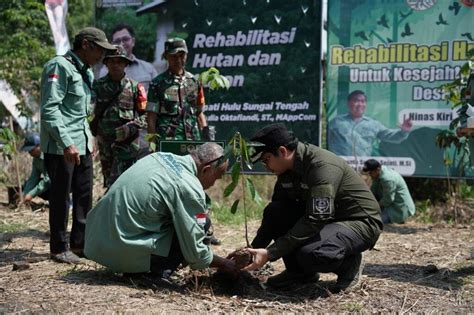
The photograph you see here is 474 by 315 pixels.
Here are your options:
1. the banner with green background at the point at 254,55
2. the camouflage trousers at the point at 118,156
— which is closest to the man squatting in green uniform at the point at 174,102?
the camouflage trousers at the point at 118,156

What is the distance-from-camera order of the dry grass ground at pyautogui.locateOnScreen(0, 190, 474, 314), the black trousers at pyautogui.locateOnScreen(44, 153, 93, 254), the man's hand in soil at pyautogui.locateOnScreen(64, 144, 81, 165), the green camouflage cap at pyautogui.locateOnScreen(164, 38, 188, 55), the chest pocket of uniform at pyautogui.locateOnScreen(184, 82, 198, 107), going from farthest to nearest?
the chest pocket of uniform at pyautogui.locateOnScreen(184, 82, 198, 107) < the green camouflage cap at pyautogui.locateOnScreen(164, 38, 188, 55) < the black trousers at pyautogui.locateOnScreen(44, 153, 93, 254) < the man's hand in soil at pyautogui.locateOnScreen(64, 144, 81, 165) < the dry grass ground at pyautogui.locateOnScreen(0, 190, 474, 314)

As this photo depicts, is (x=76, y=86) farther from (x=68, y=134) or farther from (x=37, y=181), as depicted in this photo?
(x=37, y=181)

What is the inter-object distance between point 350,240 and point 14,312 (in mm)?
2034

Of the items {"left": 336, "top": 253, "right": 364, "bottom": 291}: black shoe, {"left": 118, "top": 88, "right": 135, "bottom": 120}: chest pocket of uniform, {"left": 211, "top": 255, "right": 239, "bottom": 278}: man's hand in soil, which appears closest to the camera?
{"left": 211, "top": 255, "right": 239, "bottom": 278}: man's hand in soil

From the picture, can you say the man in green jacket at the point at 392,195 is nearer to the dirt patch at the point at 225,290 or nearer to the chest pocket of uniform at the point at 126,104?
the dirt patch at the point at 225,290

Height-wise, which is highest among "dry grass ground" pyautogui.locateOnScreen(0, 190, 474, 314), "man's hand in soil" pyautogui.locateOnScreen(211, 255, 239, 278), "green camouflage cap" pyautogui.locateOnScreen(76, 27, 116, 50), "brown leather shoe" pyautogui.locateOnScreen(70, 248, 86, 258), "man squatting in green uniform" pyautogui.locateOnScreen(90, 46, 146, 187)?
"green camouflage cap" pyautogui.locateOnScreen(76, 27, 116, 50)

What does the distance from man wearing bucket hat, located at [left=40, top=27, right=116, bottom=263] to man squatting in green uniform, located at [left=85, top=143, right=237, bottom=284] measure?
95 cm

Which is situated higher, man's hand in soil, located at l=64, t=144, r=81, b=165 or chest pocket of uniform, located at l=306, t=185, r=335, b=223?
man's hand in soil, located at l=64, t=144, r=81, b=165

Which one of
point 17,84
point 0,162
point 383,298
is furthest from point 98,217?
point 17,84

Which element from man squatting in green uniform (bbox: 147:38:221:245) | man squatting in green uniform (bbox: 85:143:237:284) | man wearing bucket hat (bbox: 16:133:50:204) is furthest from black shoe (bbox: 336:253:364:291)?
man wearing bucket hat (bbox: 16:133:50:204)

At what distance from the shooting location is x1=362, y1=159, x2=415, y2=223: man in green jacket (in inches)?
322

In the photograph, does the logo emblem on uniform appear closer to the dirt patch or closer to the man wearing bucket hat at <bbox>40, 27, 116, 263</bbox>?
the dirt patch

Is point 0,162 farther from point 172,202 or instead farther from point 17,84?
point 172,202

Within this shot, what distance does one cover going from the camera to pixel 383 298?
13.6 ft
